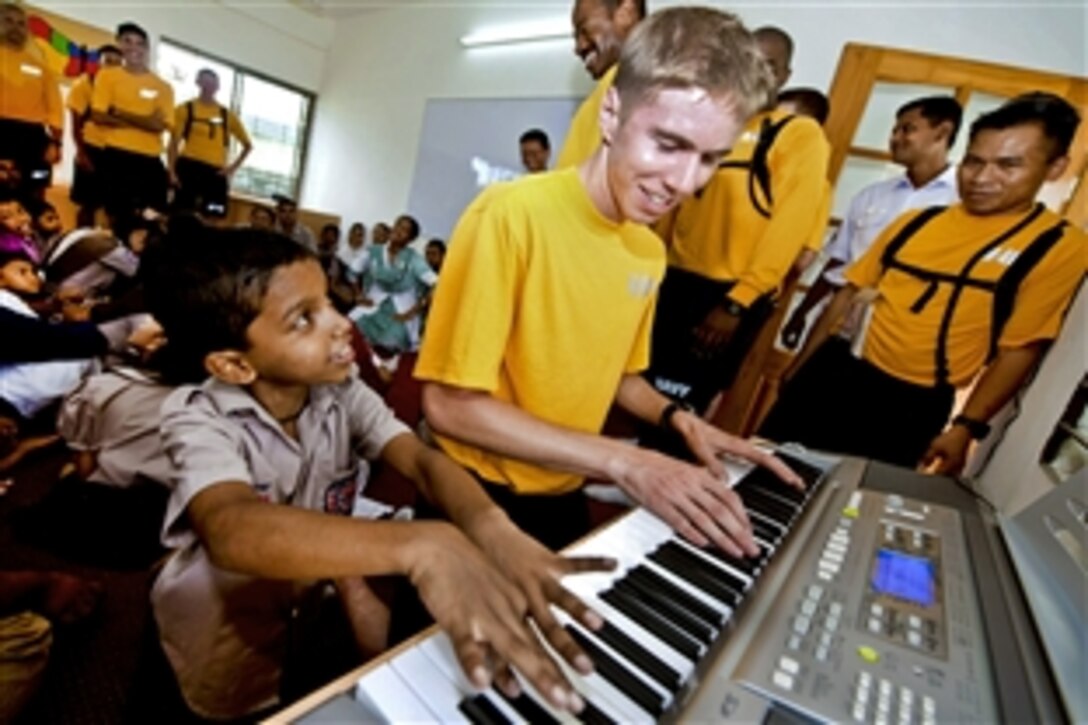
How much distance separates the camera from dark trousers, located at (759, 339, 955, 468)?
68.5 inches

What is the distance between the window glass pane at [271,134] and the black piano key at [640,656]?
9782 mm

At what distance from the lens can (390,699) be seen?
1.39 ft

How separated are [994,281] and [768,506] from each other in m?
1.26

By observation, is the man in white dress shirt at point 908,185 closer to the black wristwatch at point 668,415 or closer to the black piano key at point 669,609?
the black wristwatch at point 668,415

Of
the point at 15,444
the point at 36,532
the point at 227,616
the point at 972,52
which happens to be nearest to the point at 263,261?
the point at 227,616

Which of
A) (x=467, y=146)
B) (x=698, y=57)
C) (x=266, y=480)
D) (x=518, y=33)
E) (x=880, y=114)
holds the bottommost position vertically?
(x=266, y=480)

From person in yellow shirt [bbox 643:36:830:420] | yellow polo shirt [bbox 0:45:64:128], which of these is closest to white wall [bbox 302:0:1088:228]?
person in yellow shirt [bbox 643:36:830:420]

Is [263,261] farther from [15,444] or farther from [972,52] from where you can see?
[972,52]

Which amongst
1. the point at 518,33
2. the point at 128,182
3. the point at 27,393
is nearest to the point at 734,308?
the point at 27,393

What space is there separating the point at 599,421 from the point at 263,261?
74cm

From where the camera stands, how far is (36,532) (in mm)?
1859

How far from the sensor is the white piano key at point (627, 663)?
49 centimetres

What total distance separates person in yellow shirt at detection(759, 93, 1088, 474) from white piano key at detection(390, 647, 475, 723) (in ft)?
5.41

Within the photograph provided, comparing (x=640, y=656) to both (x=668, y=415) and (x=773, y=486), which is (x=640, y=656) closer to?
(x=773, y=486)
